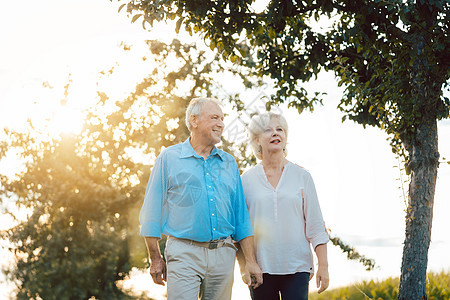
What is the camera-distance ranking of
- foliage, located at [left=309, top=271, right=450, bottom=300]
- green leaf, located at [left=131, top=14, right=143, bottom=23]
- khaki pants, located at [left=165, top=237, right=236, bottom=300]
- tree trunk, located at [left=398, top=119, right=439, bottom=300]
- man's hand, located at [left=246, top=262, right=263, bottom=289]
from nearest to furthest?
1. khaki pants, located at [left=165, top=237, right=236, bottom=300]
2. man's hand, located at [left=246, top=262, right=263, bottom=289]
3. green leaf, located at [left=131, top=14, right=143, bottom=23]
4. tree trunk, located at [left=398, top=119, right=439, bottom=300]
5. foliage, located at [left=309, top=271, right=450, bottom=300]

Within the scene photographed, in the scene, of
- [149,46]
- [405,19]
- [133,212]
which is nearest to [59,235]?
[133,212]

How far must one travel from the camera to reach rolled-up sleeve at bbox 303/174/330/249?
404 centimetres

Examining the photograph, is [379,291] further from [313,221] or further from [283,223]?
[283,223]

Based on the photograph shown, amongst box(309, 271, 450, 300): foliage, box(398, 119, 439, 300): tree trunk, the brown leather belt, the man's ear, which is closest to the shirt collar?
the man's ear

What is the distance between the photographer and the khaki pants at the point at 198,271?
367cm

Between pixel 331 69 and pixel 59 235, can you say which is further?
pixel 59 235

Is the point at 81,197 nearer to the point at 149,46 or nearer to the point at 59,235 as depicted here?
the point at 59,235

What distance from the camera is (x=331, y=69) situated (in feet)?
37.6

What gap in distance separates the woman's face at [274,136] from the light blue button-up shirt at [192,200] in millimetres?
451

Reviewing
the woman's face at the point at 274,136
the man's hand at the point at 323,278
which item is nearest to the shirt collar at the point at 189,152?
the woman's face at the point at 274,136

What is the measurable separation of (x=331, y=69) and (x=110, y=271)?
901 cm

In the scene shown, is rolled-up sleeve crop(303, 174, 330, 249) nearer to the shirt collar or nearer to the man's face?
the shirt collar

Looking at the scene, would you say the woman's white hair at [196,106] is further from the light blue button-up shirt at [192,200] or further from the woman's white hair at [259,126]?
the woman's white hair at [259,126]

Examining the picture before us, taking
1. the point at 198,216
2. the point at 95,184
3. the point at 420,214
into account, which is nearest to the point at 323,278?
the point at 198,216
